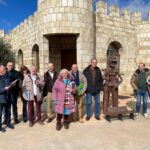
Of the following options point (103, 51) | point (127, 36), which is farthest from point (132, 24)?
point (103, 51)

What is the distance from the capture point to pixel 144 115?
22.8 feet

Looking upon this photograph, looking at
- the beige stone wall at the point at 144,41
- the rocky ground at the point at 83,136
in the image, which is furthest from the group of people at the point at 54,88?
the beige stone wall at the point at 144,41

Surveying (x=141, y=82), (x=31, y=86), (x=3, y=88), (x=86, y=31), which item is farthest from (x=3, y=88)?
(x=86, y=31)

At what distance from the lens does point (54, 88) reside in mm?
5773

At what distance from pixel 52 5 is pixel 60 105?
198 inches

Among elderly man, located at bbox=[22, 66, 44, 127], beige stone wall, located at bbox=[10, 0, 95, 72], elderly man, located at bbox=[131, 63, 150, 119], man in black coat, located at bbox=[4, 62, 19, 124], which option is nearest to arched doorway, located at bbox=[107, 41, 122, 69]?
beige stone wall, located at bbox=[10, 0, 95, 72]

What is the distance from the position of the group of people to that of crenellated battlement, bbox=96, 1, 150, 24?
492cm

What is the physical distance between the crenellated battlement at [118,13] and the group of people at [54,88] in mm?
4921

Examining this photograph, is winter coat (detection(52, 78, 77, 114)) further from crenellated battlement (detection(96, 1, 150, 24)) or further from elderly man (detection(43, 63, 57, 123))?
crenellated battlement (detection(96, 1, 150, 24))

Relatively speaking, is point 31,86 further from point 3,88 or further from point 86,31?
point 86,31

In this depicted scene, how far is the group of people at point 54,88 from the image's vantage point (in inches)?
226

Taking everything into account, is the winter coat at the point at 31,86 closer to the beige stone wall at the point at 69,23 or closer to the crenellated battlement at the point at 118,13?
the beige stone wall at the point at 69,23

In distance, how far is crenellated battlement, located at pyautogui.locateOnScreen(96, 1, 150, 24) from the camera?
10.6 meters

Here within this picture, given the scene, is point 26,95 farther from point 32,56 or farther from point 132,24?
point 132,24
